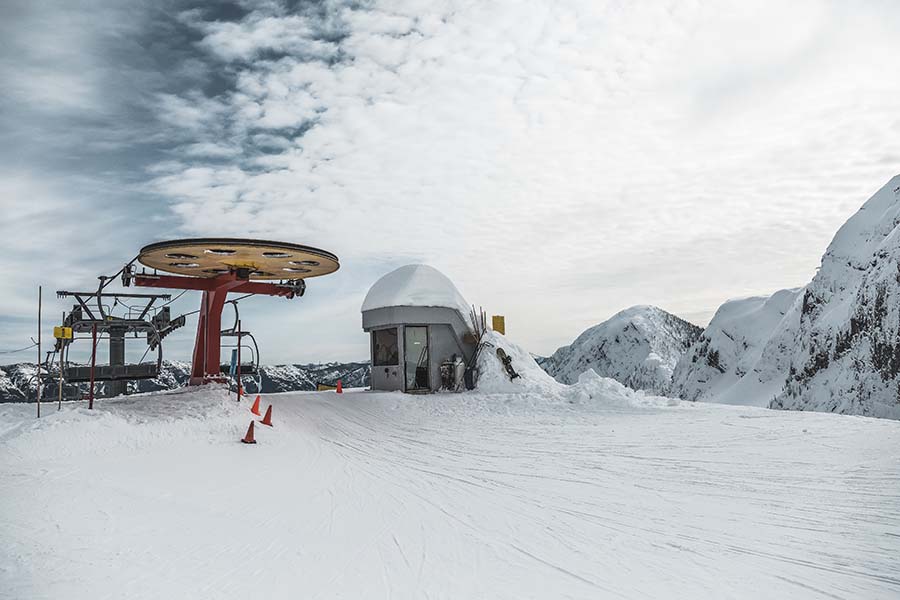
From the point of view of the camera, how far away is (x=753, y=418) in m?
13.2

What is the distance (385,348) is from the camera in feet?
Result: 77.4

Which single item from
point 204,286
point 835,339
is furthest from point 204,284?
point 835,339

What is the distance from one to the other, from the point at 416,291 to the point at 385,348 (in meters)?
2.82

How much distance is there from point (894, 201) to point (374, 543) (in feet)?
160

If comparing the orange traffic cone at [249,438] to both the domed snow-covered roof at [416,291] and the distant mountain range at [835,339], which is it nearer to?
the domed snow-covered roof at [416,291]

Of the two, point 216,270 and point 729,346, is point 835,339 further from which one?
point 216,270

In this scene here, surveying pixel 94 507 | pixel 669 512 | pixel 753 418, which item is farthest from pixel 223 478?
pixel 753 418

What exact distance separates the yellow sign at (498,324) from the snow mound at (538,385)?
3.96 ft

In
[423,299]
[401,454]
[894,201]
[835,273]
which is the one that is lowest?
[401,454]

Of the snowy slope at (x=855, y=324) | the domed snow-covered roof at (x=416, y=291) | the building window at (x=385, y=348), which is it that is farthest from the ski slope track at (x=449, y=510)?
the snowy slope at (x=855, y=324)

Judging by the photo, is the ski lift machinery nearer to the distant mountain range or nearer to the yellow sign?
the yellow sign

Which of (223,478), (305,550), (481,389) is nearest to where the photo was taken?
(305,550)

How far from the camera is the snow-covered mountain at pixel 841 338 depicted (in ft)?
105

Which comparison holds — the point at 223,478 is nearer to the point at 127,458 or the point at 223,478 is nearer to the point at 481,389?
the point at 127,458
